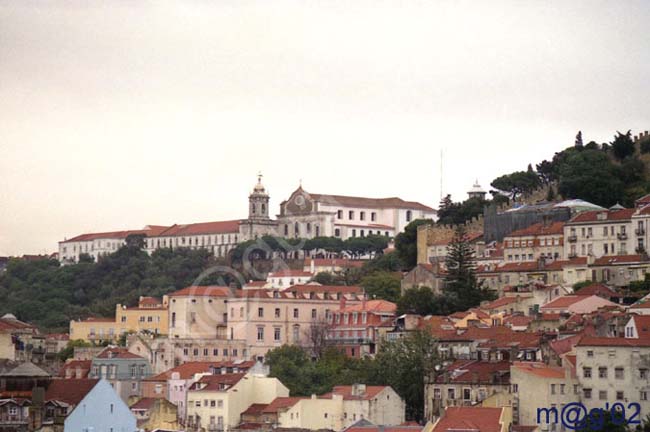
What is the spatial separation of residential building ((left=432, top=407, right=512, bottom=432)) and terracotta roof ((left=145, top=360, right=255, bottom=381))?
1839cm

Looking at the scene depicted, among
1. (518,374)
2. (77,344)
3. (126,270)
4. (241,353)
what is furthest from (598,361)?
(126,270)

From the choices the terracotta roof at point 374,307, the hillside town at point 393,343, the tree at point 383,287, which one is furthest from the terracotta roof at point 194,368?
the tree at point 383,287

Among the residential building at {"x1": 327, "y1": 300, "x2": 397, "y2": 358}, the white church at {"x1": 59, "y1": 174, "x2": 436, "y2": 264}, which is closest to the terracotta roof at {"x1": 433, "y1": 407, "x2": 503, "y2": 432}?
the residential building at {"x1": 327, "y1": 300, "x2": 397, "y2": 358}

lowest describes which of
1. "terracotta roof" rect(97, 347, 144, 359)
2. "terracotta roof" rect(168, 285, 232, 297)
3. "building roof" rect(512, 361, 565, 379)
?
"building roof" rect(512, 361, 565, 379)

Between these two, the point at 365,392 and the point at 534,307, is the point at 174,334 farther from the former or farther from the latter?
the point at 365,392

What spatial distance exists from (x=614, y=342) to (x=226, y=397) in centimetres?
1728

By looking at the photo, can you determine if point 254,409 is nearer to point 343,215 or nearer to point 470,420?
point 470,420

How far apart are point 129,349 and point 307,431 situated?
78.6 feet

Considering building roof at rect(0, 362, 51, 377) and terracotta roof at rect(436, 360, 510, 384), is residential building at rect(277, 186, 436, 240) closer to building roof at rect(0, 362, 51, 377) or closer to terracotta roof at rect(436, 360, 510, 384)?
building roof at rect(0, 362, 51, 377)

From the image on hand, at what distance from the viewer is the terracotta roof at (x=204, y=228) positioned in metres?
171

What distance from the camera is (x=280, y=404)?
74625 mm

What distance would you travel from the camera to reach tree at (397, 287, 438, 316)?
9625 cm

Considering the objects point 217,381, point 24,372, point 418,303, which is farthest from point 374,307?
point 24,372

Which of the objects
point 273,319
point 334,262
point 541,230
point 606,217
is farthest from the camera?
point 334,262
